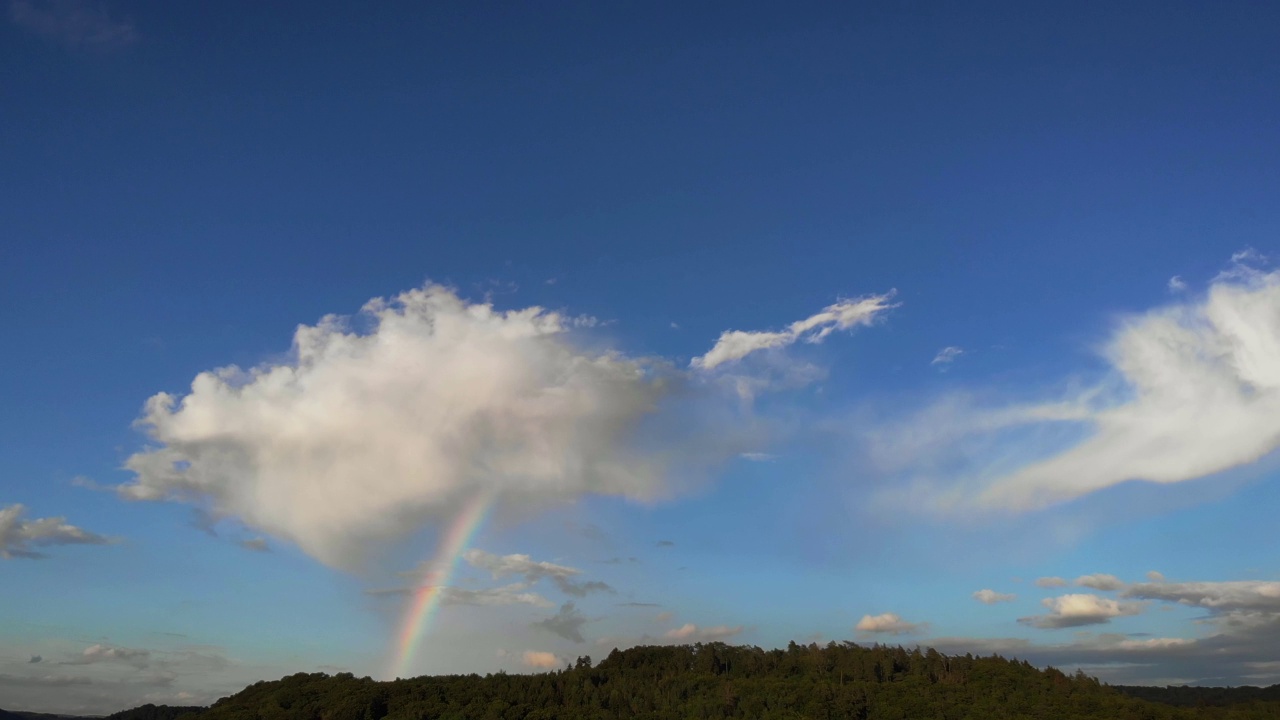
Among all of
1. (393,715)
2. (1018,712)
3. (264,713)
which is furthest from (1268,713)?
(264,713)

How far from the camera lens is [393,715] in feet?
626

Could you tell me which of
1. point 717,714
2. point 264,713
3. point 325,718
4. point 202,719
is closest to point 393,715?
point 325,718

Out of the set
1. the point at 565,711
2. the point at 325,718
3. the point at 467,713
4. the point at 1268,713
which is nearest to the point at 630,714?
the point at 565,711

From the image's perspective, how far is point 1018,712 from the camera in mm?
190375

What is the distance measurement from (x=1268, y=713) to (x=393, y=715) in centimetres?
20425

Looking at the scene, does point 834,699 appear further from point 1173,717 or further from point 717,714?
point 1173,717

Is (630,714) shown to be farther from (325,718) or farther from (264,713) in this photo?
(264,713)

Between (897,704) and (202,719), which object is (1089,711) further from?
(202,719)

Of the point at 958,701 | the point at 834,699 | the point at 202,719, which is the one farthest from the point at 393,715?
the point at 958,701

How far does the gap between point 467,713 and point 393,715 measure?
55.3 ft

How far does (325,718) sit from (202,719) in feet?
104

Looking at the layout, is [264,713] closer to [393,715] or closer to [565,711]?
[393,715]

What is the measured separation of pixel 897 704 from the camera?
635 ft

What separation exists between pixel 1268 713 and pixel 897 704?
89071 mm
